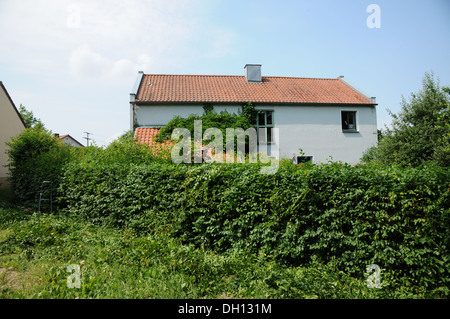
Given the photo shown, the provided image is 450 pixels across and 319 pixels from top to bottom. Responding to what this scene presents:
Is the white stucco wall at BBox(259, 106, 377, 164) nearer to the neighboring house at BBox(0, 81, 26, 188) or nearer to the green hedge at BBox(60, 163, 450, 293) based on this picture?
the green hedge at BBox(60, 163, 450, 293)

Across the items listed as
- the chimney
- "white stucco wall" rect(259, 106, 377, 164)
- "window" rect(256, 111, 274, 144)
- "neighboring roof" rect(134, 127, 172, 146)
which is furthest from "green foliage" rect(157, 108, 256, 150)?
the chimney

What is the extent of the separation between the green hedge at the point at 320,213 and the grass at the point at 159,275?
306 mm

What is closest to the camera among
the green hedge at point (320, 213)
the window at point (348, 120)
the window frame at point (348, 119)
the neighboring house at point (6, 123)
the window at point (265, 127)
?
the green hedge at point (320, 213)

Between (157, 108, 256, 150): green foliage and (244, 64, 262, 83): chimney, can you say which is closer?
(157, 108, 256, 150): green foliage

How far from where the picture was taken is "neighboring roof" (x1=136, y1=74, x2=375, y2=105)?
18.6 metres

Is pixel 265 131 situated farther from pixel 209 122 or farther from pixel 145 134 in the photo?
pixel 145 134

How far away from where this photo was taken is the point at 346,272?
4.66 meters

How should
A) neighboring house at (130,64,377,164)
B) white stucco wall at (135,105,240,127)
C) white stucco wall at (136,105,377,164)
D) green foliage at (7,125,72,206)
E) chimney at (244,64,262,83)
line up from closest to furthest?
green foliage at (7,125,72,206), white stucco wall at (135,105,240,127), neighboring house at (130,64,377,164), white stucco wall at (136,105,377,164), chimney at (244,64,262,83)

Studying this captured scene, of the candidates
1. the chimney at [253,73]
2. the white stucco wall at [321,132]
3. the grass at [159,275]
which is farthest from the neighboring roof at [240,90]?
the grass at [159,275]

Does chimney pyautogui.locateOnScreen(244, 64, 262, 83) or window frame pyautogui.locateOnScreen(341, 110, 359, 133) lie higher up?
chimney pyautogui.locateOnScreen(244, 64, 262, 83)

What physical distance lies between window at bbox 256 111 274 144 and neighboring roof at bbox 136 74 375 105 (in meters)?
0.99

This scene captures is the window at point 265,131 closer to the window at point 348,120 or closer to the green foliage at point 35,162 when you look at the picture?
the window at point 348,120

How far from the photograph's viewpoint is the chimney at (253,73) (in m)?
21.5
